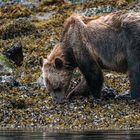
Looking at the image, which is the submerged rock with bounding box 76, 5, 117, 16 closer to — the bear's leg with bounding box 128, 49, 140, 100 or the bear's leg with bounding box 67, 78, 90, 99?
the bear's leg with bounding box 67, 78, 90, 99

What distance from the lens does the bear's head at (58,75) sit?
82.4ft

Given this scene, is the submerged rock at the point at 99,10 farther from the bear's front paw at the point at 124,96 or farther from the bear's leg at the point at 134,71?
the bear's leg at the point at 134,71

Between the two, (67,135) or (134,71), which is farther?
(134,71)

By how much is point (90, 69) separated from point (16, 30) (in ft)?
34.2

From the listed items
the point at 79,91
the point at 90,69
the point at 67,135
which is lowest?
the point at 79,91

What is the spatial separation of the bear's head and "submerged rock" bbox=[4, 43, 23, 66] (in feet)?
17.9

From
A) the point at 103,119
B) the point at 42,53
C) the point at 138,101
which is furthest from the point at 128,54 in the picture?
the point at 42,53

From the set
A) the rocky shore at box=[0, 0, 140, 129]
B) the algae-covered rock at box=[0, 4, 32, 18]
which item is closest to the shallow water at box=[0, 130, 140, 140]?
the rocky shore at box=[0, 0, 140, 129]

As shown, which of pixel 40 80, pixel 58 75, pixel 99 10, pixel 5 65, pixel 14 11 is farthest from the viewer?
pixel 14 11

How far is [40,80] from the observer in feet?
90.1

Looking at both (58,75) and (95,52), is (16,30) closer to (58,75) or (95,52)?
(58,75)

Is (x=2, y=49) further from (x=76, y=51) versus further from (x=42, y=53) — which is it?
(x=76, y=51)

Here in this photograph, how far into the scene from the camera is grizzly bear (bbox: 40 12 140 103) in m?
23.7

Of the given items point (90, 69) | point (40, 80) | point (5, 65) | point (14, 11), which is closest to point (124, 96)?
point (90, 69)
